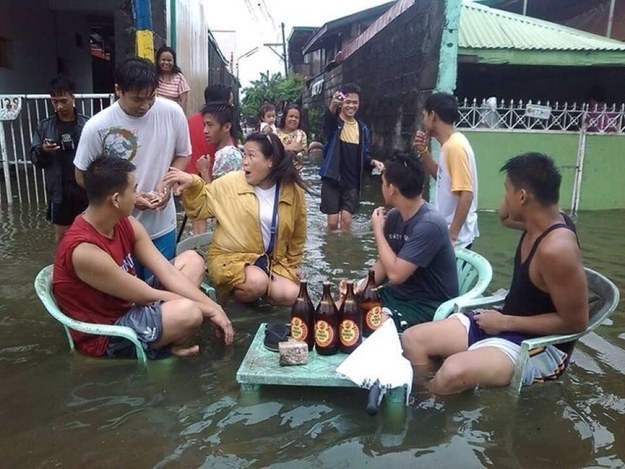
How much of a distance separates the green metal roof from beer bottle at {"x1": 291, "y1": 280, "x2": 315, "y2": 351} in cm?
684

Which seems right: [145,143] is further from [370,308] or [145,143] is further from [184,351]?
[370,308]

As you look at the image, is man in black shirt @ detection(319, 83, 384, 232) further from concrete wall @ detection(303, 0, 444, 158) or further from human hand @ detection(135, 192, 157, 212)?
human hand @ detection(135, 192, 157, 212)

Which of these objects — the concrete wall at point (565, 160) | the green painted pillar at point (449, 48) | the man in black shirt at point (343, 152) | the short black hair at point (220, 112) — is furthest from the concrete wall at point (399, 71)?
the short black hair at point (220, 112)

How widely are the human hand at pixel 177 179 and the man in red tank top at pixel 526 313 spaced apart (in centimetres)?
192

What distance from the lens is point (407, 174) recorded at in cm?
372

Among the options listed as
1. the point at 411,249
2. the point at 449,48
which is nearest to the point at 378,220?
the point at 411,249

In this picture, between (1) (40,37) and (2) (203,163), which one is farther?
(1) (40,37)

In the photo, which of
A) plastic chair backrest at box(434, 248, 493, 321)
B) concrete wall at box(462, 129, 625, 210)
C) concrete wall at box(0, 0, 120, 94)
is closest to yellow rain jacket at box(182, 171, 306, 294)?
plastic chair backrest at box(434, 248, 493, 321)

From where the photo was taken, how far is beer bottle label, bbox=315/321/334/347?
10.8 feet

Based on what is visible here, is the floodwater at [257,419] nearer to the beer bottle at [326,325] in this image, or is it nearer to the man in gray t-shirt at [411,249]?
the beer bottle at [326,325]

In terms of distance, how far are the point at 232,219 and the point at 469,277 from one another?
5.92 ft

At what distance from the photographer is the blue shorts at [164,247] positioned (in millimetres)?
4151

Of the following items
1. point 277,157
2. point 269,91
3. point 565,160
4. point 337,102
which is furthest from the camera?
point 269,91

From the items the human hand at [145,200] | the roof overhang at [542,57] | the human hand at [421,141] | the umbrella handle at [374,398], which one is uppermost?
the roof overhang at [542,57]
